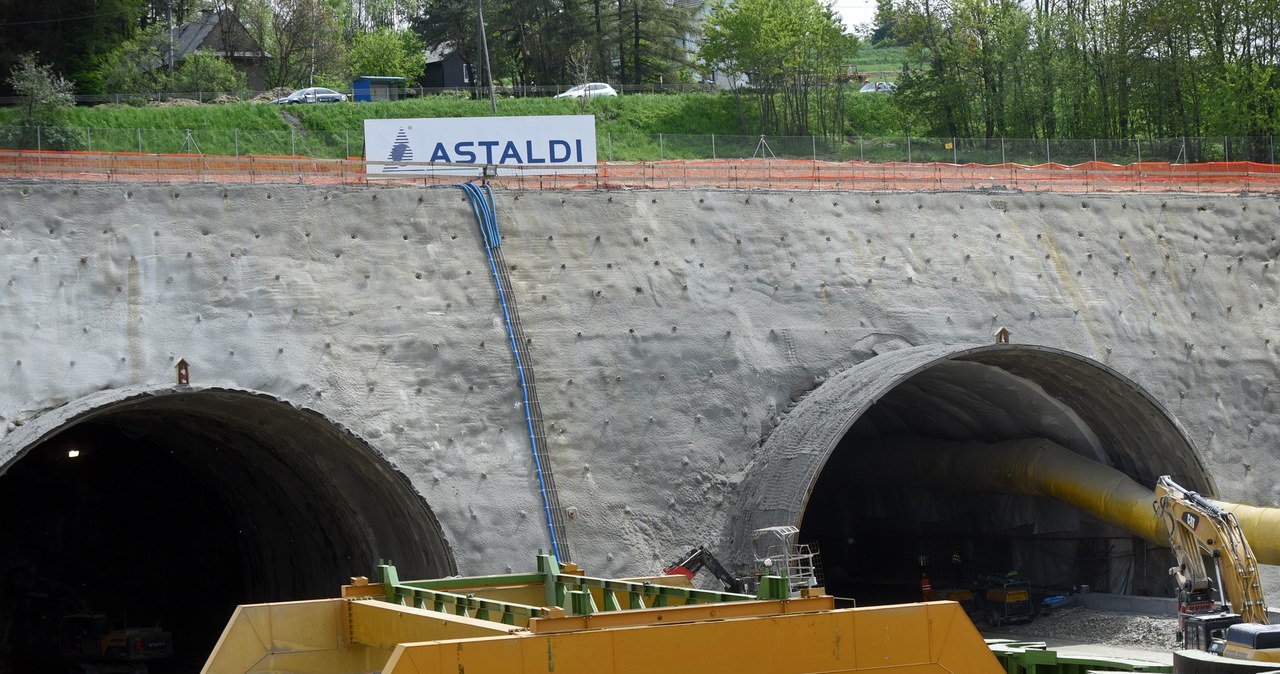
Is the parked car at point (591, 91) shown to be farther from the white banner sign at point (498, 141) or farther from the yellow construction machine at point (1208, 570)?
the yellow construction machine at point (1208, 570)

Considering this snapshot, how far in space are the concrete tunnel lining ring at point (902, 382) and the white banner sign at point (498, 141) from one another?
8.71 metres

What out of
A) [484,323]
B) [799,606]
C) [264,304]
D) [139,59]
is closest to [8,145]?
[264,304]

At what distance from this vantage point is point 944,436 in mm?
30859

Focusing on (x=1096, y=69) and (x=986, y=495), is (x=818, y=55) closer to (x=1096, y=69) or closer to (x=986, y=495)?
(x=1096, y=69)

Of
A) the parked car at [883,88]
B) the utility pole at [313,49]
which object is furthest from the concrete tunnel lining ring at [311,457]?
the utility pole at [313,49]

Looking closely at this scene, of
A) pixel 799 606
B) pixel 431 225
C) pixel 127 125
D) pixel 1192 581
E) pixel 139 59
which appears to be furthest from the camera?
pixel 139 59

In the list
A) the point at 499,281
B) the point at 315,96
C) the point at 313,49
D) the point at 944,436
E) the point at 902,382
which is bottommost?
the point at 944,436

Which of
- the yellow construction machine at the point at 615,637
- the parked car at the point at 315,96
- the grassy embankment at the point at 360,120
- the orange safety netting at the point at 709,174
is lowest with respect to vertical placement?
the yellow construction machine at the point at 615,637

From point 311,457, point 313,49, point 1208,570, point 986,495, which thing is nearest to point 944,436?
point 986,495

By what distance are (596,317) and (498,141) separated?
6.90 meters

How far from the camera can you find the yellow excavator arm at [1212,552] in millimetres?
18984

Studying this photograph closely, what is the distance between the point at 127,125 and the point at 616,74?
27252 mm

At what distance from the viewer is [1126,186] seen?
32.4 m

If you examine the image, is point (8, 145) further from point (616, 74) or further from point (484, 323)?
point (616, 74)
